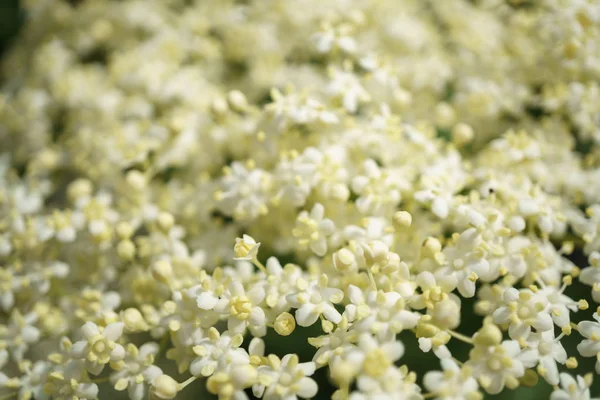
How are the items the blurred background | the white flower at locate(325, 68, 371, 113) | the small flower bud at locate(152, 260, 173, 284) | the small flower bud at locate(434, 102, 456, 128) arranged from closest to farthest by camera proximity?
the small flower bud at locate(152, 260, 173, 284), the white flower at locate(325, 68, 371, 113), the small flower bud at locate(434, 102, 456, 128), the blurred background

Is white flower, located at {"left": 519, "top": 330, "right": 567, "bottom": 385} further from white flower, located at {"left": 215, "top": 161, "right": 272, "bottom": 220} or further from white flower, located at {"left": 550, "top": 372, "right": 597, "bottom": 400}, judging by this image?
white flower, located at {"left": 215, "top": 161, "right": 272, "bottom": 220}

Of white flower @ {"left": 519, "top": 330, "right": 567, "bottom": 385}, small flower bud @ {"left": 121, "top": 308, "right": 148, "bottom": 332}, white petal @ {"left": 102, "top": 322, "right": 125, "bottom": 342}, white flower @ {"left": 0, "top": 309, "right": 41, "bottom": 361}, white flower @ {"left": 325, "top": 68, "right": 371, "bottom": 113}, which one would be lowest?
white flower @ {"left": 0, "top": 309, "right": 41, "bottom": 361}

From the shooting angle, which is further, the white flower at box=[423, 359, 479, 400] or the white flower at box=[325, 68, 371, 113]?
the white flower at box=[325, 68, 371, 113]

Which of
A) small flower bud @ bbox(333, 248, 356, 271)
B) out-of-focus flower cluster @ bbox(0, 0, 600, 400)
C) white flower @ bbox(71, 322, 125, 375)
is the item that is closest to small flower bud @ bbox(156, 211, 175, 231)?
out-of-focus flower cluster @ bbox(0, 0, 600, 400)

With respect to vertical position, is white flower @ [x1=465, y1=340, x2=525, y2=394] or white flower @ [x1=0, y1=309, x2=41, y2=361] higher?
white flower @ [x1=465, y1=340, x2=525, y2=394]

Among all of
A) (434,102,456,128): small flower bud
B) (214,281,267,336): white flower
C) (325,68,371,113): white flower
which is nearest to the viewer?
(214,281,267,336): white flower

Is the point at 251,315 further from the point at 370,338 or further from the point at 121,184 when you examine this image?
the point at 121,184

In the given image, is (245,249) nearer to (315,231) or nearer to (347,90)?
(315,231)
